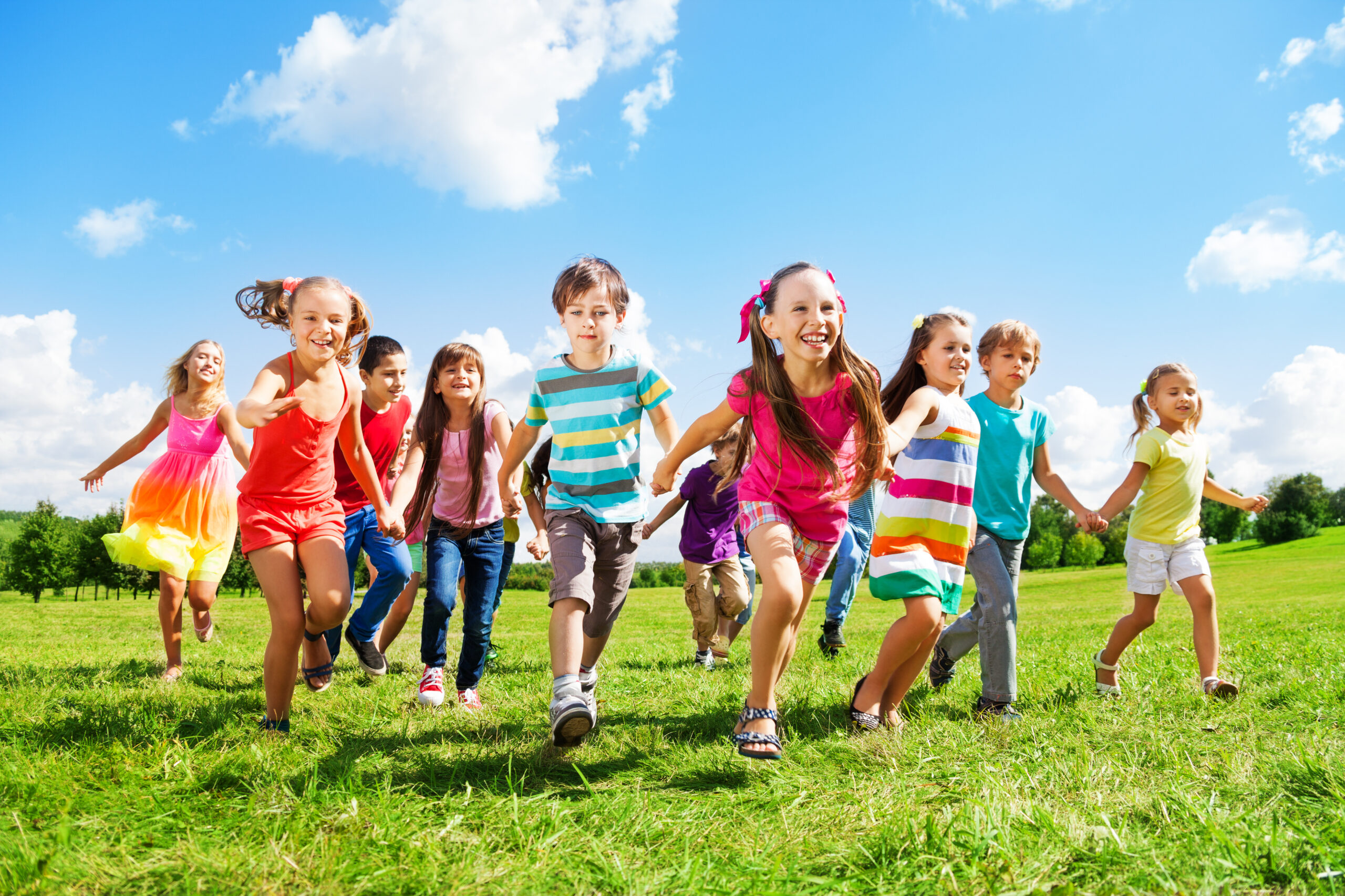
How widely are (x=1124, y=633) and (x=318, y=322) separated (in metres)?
5.34

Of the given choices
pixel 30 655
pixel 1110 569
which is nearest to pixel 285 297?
pixel 30 655

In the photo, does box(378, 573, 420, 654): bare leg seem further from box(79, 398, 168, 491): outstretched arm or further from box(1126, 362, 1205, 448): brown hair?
box(1126, 362, 1205, 448): brown hair

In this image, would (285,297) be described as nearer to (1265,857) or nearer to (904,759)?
(904,759)

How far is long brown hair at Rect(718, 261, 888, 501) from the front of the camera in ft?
12.0

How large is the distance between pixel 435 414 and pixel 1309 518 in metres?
100

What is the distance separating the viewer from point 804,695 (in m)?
4.77

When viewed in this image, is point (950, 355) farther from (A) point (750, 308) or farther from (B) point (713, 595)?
(B) point (713, 595)

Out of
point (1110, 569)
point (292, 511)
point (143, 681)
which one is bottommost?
point (1110, 569)

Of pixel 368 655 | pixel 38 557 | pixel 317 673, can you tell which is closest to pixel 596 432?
pixel 317 673

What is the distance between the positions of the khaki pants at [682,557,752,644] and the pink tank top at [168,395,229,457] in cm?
450

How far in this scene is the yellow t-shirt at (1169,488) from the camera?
550 cm

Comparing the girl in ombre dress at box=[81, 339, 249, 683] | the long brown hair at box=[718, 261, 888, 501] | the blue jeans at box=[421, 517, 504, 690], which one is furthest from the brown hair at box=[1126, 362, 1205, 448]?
the girl in ombre dress at box=[81, 339, 249, 683]

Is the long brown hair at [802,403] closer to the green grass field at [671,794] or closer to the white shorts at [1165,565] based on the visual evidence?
the green grass field at [671,794]

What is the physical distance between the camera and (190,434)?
281 inches
